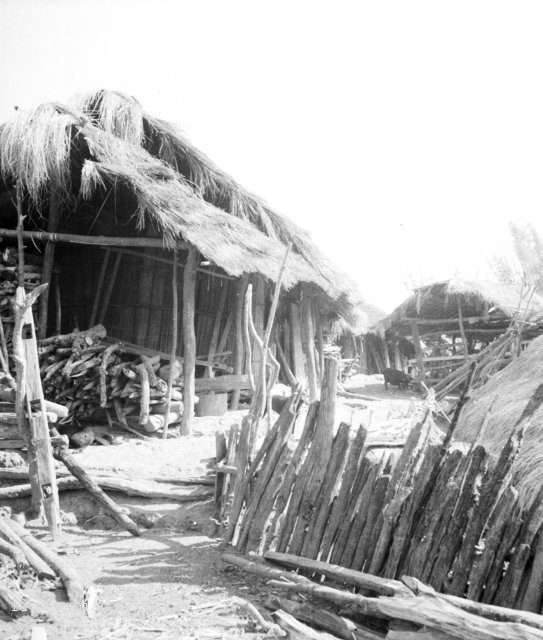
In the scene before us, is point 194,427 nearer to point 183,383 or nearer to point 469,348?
point 183,383

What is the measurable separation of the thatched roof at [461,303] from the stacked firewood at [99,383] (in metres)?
8.46

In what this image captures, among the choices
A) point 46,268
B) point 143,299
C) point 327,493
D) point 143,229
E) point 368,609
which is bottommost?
point 368,609

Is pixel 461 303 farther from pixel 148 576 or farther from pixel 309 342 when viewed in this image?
pixel 148 576

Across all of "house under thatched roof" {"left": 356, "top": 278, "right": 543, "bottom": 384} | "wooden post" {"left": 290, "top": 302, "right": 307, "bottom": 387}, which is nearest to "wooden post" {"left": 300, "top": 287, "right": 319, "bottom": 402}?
"wooden post" {"left": 290, "top": 302, "right": 307, "bottom": 387}

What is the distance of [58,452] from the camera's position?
4.86 metres

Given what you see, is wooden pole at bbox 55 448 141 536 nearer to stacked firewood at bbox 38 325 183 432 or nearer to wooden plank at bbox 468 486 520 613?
stacked firewood at bbox 38 325 183 432

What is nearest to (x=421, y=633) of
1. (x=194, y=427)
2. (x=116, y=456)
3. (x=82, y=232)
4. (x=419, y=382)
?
(x=116, y=456)

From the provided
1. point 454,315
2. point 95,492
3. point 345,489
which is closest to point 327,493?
point 345,489

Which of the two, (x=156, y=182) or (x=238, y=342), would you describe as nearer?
(x=156, y=182)

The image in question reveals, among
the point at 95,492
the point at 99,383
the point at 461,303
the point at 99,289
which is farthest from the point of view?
the point at 461,303

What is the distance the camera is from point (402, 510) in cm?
305

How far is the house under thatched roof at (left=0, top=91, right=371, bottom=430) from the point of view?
7.38 m

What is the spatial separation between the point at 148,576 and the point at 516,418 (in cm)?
301

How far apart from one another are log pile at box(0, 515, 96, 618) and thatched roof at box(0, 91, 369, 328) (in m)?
4.17
